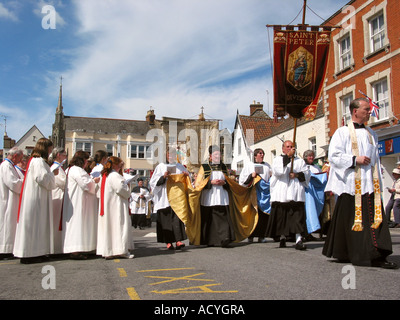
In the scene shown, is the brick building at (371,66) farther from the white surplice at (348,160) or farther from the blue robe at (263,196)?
the white surplice at (348,160)

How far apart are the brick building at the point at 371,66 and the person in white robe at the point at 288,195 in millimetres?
12378

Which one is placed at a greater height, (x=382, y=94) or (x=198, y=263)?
(x=382, y=94)

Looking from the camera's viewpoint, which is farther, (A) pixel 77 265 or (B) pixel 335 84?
(B) pixel 335 84

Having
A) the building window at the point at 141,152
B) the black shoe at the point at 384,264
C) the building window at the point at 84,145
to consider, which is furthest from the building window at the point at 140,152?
the black shoe at the point at 384,264

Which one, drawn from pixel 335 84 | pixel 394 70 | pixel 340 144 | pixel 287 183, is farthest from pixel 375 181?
pixel 335 84

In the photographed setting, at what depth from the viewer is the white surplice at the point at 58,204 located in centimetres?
762

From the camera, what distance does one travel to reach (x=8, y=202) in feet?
25.7

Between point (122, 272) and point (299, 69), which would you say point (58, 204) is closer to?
point (122, 272)

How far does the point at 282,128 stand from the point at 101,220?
27.4 m

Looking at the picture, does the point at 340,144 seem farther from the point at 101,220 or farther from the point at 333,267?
the point at 101,220

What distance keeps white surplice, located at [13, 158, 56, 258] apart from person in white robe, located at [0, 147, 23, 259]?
2.47 feet

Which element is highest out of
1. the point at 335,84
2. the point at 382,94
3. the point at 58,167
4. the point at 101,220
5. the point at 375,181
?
the point at 335,84

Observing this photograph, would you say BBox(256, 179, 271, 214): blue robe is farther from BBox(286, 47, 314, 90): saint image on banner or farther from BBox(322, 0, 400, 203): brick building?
BBox(322, 0, 400, 203): brick building
